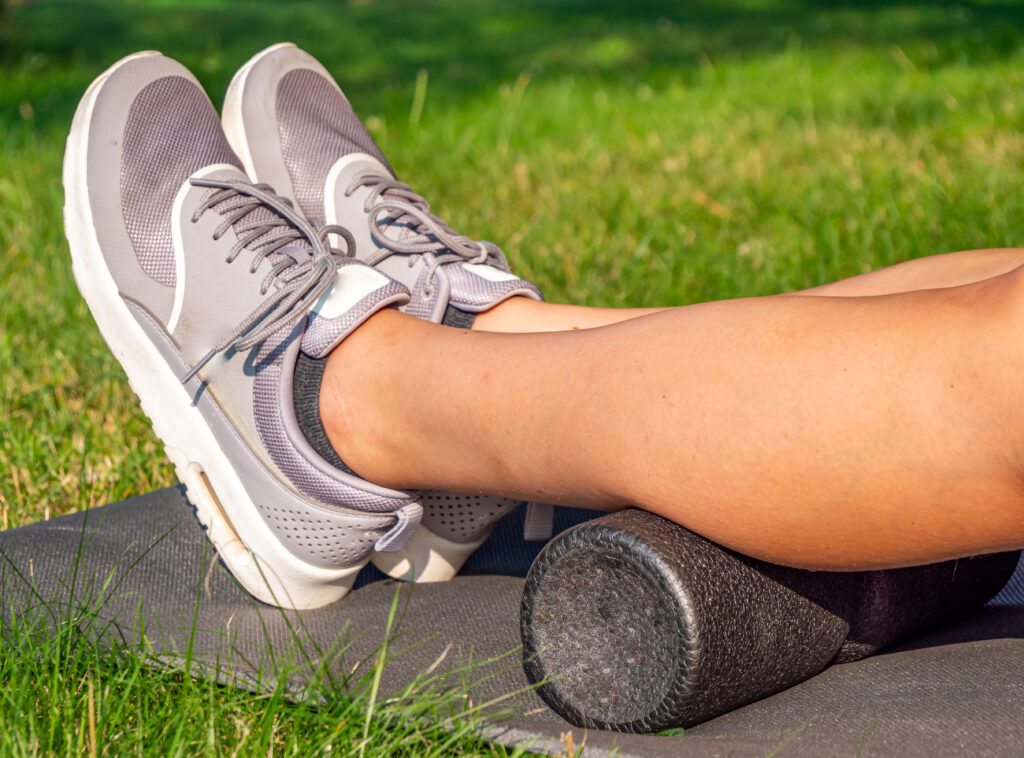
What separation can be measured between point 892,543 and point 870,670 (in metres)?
0.30

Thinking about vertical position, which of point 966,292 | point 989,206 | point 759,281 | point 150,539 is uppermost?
point 966,292

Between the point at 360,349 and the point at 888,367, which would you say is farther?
the point at 360,349

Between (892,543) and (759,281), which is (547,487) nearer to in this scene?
Answer: (892,543)

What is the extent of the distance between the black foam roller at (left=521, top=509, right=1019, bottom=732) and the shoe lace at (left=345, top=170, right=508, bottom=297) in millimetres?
568

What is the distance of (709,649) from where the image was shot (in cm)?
108

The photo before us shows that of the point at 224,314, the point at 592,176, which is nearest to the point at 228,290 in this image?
the point at 224,314

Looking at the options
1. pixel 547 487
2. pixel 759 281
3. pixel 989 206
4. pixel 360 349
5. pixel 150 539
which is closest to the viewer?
pixel 547 487

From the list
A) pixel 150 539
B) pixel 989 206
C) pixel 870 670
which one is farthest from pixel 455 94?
pixel 870 670

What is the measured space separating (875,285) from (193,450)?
100 cm

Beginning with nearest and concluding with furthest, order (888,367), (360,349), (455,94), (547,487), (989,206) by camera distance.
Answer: (888,367)
(547,487)
(360,349)
(989,206)
(455,94)

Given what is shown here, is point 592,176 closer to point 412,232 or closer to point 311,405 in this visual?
point 412,232

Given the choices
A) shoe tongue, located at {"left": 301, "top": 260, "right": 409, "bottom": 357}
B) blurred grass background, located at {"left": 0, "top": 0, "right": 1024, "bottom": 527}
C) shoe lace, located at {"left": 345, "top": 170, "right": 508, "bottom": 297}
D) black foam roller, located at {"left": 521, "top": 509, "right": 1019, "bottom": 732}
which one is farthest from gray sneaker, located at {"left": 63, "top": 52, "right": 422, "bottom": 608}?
blurred grass background, located at {"left": 0, "top": 0, "right": 1024, "bottom": 527}

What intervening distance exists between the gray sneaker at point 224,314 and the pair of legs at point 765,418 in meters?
0.13

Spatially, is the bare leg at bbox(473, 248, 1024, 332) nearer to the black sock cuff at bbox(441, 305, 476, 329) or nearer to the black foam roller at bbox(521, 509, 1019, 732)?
the black sock cuff at bbox(441, 305, 476, 329)
